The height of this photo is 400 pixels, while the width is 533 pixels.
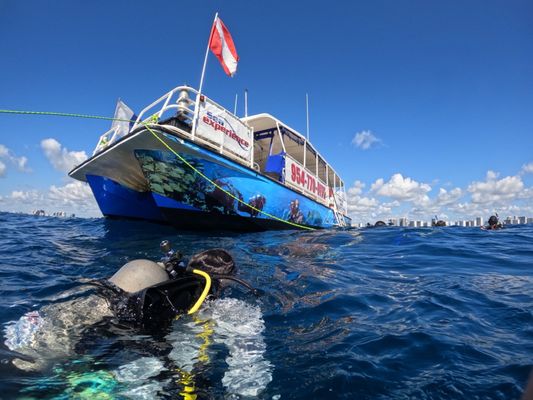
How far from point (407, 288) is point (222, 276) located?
2.68 metres

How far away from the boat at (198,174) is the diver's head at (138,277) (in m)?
5.42

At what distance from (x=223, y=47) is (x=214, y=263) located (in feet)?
27.1

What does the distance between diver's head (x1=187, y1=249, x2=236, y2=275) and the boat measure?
193 inches

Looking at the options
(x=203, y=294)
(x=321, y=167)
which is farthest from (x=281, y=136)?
(x=203, y=294)

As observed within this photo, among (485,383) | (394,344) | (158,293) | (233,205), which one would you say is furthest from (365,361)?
(233,205)

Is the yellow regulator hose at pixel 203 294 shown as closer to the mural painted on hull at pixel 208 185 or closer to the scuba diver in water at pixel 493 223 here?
the mural painted on hull at pixel 208 185

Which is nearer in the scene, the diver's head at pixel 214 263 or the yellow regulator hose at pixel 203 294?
the yellow regulator hose at pixel 203 294

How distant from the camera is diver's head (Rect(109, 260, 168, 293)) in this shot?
2602mm

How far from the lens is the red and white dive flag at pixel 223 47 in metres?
9.27

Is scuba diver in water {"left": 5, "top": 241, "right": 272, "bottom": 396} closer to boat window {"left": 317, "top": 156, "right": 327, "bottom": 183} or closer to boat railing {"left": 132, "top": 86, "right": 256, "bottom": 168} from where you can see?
boat railing {"left": 132, "top": 86, "right": 256, "bottom": 168}

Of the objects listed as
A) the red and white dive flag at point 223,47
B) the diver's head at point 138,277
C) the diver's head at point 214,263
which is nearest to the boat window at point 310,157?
the red and white dive flag at point 223,47

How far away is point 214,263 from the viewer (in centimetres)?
347

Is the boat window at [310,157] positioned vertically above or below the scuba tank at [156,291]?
above

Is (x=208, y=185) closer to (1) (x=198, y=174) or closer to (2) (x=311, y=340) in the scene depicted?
(1) (x=198, y=174)
